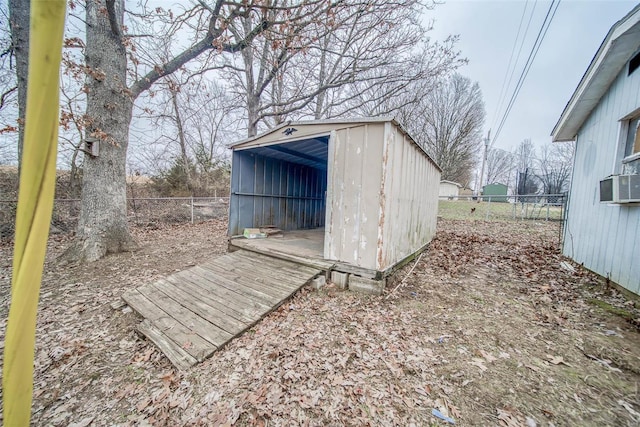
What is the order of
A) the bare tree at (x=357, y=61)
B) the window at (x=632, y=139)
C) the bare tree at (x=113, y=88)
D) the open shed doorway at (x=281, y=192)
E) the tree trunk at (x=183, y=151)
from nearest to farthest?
the window at (x=632, y=139) < the bare tree at (x=113, y=88) < the open shed doorway at (x=281, y=192) < the bare tree at (x=357, y=61) < the tree trunk at (x=183, y=151)

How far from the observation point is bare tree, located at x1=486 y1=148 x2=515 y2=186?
128ft

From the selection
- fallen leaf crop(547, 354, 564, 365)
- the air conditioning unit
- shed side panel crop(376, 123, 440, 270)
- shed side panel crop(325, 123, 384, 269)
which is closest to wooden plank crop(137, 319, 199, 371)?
shed side panel crop(325, 123, 384, 269)

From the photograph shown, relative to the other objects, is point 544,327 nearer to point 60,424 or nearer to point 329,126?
point 329,126

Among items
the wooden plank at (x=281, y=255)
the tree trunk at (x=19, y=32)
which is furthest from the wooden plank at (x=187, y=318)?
the tree trunk at (x=19, y=32)

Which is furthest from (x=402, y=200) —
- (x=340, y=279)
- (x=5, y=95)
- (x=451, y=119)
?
(x=451, y=119)

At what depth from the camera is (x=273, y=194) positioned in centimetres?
716

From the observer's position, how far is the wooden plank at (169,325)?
2566 millimetres

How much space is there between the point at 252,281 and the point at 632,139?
21.8 feet

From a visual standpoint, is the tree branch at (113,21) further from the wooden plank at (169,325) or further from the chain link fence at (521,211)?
the chain link fence at (521,211)

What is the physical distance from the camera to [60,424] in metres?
1.90

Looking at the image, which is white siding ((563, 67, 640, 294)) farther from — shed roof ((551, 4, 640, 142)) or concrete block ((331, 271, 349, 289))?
concrete block ((331, 271, 349, 289))

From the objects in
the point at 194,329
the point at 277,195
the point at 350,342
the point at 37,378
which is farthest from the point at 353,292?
the point at 277,195

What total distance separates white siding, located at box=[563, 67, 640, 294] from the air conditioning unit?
0.16 meters

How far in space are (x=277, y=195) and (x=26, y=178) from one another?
674 centimetres
